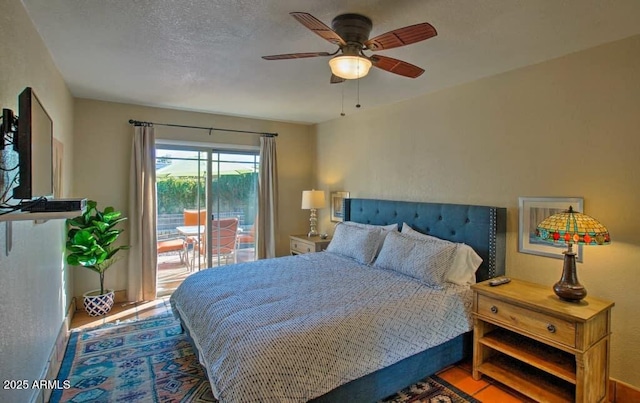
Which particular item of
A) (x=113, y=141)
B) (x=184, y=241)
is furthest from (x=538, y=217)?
(x=113, y=141)

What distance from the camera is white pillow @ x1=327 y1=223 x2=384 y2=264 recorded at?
11.1 ft

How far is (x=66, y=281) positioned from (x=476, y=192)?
4.13 metres

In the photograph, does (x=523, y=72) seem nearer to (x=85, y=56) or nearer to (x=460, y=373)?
(x=460, y=373)

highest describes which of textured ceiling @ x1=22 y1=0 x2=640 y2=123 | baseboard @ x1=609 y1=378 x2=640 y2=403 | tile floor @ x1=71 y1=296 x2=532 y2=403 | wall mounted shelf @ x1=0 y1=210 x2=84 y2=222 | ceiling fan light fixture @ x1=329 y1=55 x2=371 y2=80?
textured ceiling @ x1=22 y1=0 x2=640 y2=123

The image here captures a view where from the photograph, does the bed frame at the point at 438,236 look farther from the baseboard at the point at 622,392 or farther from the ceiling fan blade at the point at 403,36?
the ceiling fan blade at the point at 403,36

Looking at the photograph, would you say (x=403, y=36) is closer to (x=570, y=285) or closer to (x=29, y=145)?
(x=29, y=145)

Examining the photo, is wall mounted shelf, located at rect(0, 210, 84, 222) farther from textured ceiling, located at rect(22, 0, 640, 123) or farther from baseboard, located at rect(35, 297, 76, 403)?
baseboard, located at rect(35, 297, 76, 403)

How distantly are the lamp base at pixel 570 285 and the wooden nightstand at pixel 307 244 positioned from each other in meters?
2.70

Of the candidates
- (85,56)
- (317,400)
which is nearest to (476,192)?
(317,400)

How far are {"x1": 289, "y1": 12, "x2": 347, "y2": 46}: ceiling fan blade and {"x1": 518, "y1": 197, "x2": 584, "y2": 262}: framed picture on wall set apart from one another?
1.96 metres

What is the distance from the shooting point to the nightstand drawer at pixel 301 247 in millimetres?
4367

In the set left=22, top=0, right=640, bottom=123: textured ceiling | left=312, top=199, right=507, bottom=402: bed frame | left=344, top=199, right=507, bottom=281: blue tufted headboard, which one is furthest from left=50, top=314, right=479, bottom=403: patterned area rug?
left=22, top=0, right=640, bottom=123: textured ceiling

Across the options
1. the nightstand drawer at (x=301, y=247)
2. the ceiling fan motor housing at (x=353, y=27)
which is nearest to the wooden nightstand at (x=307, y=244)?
the nightstand drawer at (x=301, y=247)

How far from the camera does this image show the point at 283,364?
5.64ft
